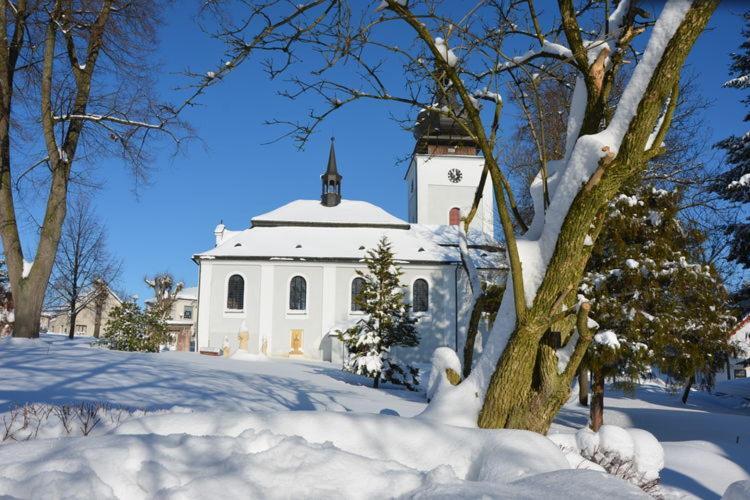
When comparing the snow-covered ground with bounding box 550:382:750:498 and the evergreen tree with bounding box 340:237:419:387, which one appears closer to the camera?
the snow-covered ground with bounding box 550:382:750:498

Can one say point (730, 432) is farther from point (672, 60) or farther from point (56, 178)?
point (56, 178)

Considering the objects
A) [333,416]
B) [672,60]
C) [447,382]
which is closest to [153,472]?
[333,416]

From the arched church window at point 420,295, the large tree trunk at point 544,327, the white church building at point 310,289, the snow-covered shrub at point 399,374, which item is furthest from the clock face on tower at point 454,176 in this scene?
the large tree trunk at point 544,327

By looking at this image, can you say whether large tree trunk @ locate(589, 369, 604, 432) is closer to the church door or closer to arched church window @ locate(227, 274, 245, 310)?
the church door

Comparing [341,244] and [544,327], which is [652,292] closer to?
[544,327]

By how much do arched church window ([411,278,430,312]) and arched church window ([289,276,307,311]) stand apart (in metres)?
5.71

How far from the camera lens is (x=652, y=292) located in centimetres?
1235

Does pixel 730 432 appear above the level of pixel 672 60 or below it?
below

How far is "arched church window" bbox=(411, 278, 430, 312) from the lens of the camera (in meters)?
30.5

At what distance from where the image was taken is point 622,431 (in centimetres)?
423

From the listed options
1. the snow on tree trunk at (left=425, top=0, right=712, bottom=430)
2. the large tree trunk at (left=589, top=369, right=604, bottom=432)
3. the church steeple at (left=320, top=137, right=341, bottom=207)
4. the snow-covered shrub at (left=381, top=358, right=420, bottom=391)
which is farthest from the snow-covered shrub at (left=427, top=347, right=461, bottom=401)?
the church steeple at (left=320, top=137, right=341, bottom=207)

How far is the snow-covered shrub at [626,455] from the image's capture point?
161 inches

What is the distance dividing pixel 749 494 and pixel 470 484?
1.15 meters

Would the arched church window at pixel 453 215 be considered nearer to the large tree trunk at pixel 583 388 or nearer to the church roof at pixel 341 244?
the church roof at pixel 341 244
